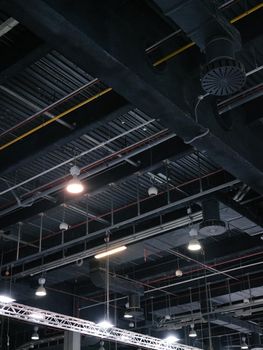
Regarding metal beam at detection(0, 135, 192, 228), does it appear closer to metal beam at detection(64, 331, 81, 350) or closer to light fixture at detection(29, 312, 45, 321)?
light fixture at detection(29, 312, 45, 321)

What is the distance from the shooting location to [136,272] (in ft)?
47.2

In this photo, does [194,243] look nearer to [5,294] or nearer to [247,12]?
[247,12]

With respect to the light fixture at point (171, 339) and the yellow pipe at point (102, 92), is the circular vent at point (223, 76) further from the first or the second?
the light fixture at point (171, 339)

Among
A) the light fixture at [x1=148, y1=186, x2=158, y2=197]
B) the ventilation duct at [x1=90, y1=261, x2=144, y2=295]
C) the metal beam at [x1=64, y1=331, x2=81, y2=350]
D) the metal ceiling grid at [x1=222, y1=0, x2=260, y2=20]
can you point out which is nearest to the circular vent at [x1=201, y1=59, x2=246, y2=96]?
the metal ceiling grid at [x1=222, y1=0, x2=260, y2=20]

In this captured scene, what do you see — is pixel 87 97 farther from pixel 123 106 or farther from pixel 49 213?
pixel 49 213

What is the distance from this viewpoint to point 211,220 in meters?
9.18

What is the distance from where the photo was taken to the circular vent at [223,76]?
518cm

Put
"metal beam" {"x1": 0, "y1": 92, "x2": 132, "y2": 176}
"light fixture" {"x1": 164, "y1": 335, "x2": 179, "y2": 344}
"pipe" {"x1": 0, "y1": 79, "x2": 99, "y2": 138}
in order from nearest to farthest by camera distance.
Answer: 1. "metal beam" {"x1": 0, "y1": 92, "x2": 132, "y2": 176}
2. "pipe" {"x1": 0, "y1": 79, "x2": 99, "y2": 138}
3. "light fixture" {"x1": 164, "y1": 335, "x2": 179, "y2": 344}

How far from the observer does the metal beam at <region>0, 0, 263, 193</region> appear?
4.98m

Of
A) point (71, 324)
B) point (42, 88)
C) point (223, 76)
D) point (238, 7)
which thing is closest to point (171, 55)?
point (238, 7)

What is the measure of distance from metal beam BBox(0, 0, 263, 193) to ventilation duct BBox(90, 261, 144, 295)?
648 centimetres

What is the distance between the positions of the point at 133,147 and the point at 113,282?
5817 millimetres

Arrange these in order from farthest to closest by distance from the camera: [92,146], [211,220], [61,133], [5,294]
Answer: [5,294]
[211,220]
[92,146]
[61,133]

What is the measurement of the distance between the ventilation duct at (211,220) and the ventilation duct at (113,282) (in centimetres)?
437
